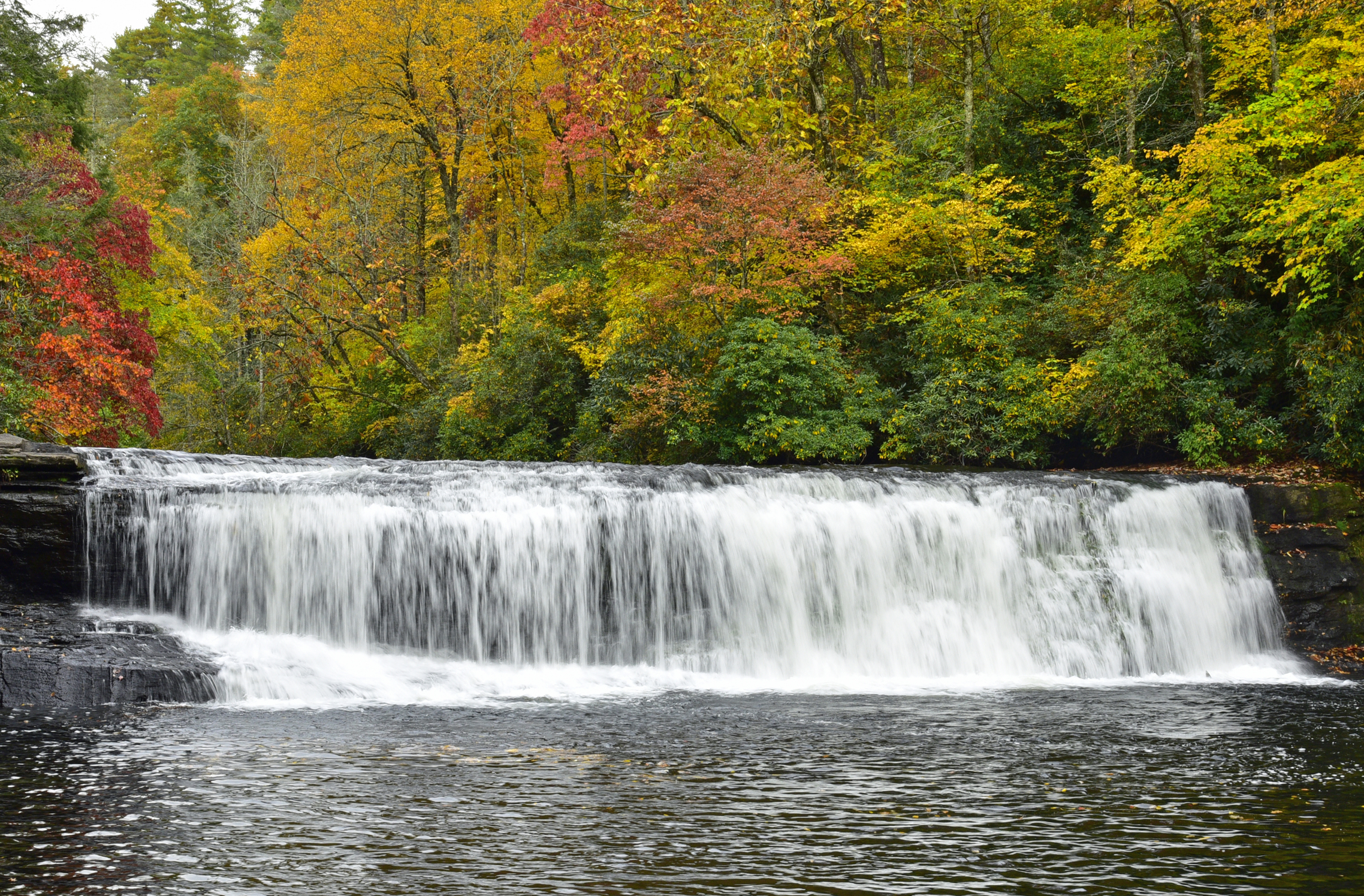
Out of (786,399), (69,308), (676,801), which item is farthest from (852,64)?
(676,801)

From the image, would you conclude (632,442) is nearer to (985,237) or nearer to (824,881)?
(985,237)

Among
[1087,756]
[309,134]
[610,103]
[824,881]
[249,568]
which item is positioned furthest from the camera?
[309,134]

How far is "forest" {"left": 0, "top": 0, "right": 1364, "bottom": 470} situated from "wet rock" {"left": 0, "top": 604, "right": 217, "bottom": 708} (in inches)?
250

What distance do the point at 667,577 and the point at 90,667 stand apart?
6063 mm

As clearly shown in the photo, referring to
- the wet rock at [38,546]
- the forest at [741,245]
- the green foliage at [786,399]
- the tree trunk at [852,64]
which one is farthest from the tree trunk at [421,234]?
the wet rock at [38,546]

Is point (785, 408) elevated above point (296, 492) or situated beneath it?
elevated above

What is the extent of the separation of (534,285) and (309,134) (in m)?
10.0

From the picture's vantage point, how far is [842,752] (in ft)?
23.1

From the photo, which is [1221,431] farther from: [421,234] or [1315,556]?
[421,234]

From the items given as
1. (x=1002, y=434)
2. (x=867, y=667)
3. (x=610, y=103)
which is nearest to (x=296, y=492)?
(x=610, y=103)

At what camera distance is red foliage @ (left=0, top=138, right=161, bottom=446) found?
15.9 m

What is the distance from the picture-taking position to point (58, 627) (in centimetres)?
976

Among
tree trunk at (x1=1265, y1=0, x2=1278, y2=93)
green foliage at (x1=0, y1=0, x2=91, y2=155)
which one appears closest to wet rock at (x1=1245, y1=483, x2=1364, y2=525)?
tree trunk at (x1=1265, y1=0, x2=1278, y2=93)

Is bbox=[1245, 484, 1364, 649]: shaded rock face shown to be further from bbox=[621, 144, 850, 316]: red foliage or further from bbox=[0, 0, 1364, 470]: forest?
bbox=[621, 144, 850, 316]: red foliage
